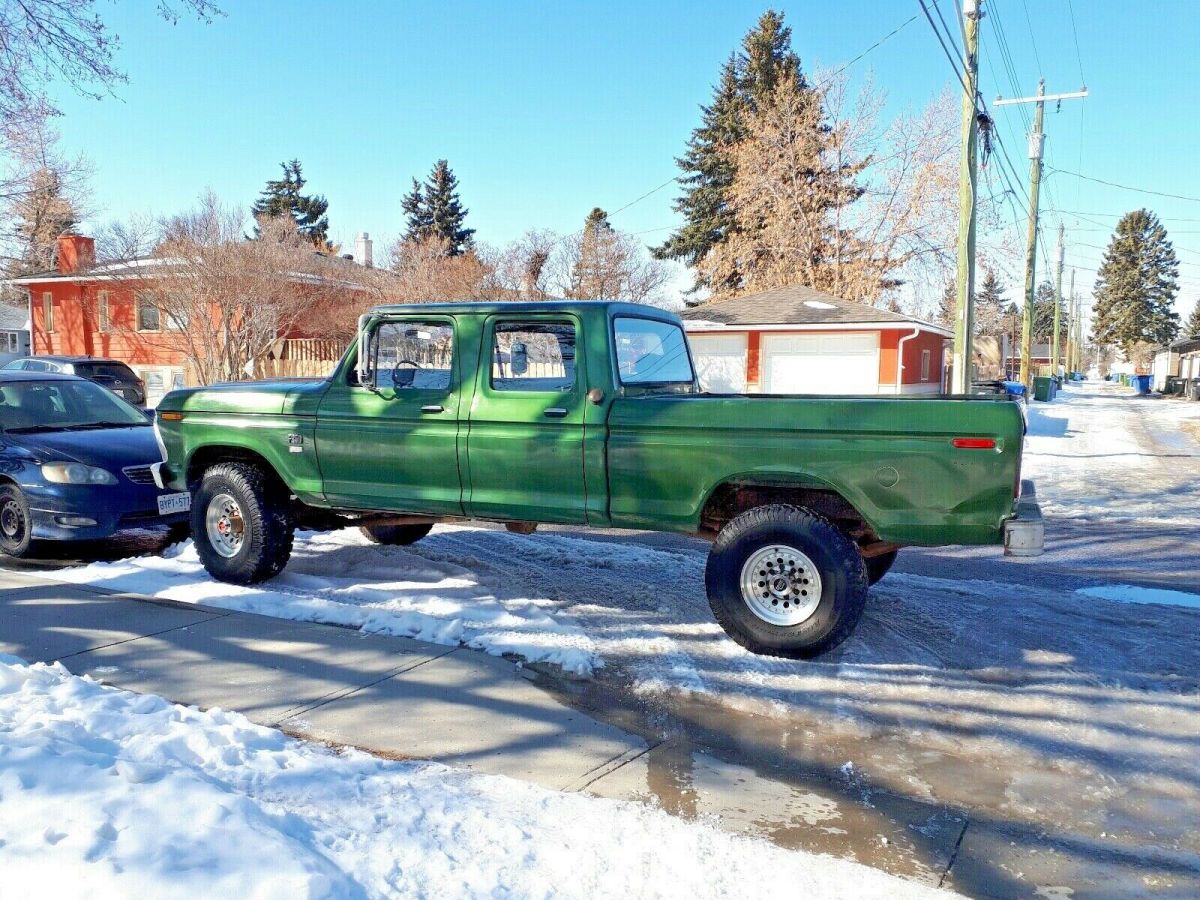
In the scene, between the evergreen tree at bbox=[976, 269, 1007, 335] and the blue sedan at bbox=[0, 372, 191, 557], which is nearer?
the blue sedan at bbox=[0, 372, 191, 557]

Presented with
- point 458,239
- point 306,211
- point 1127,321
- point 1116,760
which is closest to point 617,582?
point 1116,760

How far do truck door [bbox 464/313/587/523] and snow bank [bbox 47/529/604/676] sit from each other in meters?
0.71

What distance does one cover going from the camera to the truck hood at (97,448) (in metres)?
7.76

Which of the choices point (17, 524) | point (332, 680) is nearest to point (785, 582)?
point (332, 680)

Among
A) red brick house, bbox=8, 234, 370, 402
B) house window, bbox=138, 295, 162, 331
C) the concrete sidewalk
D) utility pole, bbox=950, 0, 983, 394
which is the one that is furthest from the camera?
house window, bbox=138, 295, 162, 331

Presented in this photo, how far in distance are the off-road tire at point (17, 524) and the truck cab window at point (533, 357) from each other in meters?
4.52

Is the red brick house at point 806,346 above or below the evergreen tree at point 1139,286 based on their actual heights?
below

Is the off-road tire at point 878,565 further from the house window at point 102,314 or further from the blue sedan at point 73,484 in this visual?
the house window at point 102,314

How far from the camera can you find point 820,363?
25078 mm

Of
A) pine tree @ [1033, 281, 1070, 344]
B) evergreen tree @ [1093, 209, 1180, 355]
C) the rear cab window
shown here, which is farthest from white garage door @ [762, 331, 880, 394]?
pine tree @ [1033, 281, 1070, 344]

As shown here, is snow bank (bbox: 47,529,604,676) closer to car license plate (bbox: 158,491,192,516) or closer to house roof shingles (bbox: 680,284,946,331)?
car license plate (bbox: 158,491,192,516)

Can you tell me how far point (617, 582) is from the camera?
276 inches

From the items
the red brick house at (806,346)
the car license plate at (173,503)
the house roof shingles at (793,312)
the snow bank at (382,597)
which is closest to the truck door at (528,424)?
the snow bank at (382,597)

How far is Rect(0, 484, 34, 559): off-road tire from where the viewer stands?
770 cm
